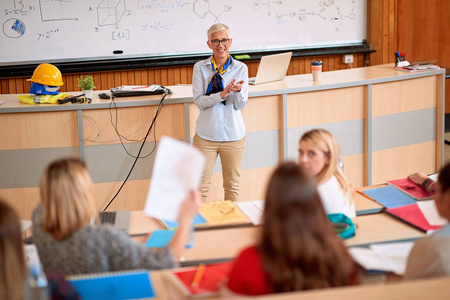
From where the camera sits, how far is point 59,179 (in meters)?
1.95

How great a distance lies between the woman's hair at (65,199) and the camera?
1.94 metres

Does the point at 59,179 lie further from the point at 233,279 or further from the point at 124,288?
the point at 233,279

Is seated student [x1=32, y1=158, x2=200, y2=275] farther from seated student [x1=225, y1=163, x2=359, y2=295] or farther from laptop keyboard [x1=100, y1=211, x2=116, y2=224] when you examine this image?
laptop keyboard [x1=100, y1=211, x2=116, y2=224]

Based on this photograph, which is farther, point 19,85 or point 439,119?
point 19,85

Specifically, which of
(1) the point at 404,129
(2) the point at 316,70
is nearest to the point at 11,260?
(2) the point at 316,70

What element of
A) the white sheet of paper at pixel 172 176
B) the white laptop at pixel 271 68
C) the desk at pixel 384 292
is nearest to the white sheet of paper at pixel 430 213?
the desk at pixel 384 292

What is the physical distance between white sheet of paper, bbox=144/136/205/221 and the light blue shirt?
208 centimetres

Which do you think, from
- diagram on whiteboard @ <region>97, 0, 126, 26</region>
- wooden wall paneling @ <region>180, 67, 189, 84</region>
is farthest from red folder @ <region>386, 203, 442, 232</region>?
diagram on whiteboard @ <region>97, 0, 126, 26</region>

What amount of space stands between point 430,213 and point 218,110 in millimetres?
1752

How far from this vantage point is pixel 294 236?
5.49 feet

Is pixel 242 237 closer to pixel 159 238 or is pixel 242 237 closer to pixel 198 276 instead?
pixel 159 238

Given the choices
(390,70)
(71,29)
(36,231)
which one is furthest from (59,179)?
(71,29)

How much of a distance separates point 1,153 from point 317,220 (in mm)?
3120

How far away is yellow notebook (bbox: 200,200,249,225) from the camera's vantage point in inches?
107
